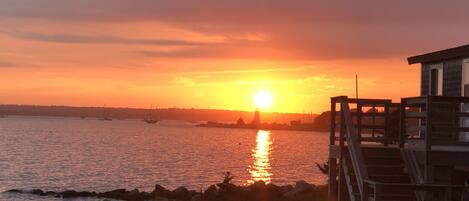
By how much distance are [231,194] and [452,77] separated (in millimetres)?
10099

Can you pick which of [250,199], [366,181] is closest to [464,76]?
[366,181]

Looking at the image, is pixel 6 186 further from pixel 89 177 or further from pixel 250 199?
pixel 250 199

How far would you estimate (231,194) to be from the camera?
28.0 meters

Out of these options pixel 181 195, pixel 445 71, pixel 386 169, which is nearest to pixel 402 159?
pixel 386 169

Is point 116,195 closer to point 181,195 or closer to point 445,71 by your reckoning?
point 181,195

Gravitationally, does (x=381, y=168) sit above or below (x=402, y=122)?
below

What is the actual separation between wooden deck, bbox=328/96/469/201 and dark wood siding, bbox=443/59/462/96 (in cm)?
356

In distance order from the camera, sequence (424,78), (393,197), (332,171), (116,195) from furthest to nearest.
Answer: (116,195), (424,78), (332,171), (393,197)

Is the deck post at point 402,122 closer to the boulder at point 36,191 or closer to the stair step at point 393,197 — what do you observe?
the stair step at point 393,197

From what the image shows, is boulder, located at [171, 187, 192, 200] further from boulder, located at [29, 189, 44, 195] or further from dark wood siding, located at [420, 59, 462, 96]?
dark wood siding, located at [420, 59, 462, 96]

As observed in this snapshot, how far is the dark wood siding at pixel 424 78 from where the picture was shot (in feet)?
75.8

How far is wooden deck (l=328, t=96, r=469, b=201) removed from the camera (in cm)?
1519

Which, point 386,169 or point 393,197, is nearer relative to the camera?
point 393,197

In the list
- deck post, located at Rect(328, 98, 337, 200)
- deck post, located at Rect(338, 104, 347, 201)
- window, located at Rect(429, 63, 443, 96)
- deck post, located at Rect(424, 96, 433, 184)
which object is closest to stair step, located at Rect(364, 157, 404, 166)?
deck post, located at Rect(338, 104, 347, 201)
